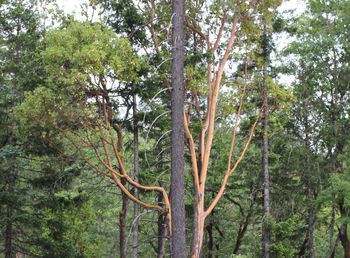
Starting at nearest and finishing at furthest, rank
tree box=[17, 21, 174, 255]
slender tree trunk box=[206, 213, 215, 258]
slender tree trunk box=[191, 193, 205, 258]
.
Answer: tree box=[17, 21, 174, 255] → slender tree trunk box=[191, 193, 205, 258] → slender tree trunk box=[206, 213, 215, 258]

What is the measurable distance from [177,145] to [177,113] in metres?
0.59

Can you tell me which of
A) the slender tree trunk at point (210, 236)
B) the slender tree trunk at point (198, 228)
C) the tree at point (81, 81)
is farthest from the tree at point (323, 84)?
the tree at point (81, 81)

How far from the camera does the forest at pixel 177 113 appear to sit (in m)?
11.8

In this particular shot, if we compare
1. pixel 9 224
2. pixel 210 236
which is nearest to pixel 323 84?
pixel 210 236

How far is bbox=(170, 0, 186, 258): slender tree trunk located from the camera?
8289 millimetres

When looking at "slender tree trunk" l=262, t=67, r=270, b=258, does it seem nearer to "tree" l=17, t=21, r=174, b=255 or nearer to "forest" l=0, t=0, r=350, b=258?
"forest" l=0, t=0, r=350, b=258

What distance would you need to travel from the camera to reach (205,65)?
1268cm

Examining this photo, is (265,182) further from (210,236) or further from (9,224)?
(9,224)

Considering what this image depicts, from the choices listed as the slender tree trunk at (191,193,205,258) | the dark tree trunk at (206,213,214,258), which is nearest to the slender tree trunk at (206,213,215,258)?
the dark tree trunk at (206,213,214,258)

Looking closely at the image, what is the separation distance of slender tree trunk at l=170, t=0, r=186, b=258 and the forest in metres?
0.02

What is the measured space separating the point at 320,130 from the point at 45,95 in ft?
33.2

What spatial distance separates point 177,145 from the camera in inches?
332

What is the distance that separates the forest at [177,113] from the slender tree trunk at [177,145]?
0.02 meters

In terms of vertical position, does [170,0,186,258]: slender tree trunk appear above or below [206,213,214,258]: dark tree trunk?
above
